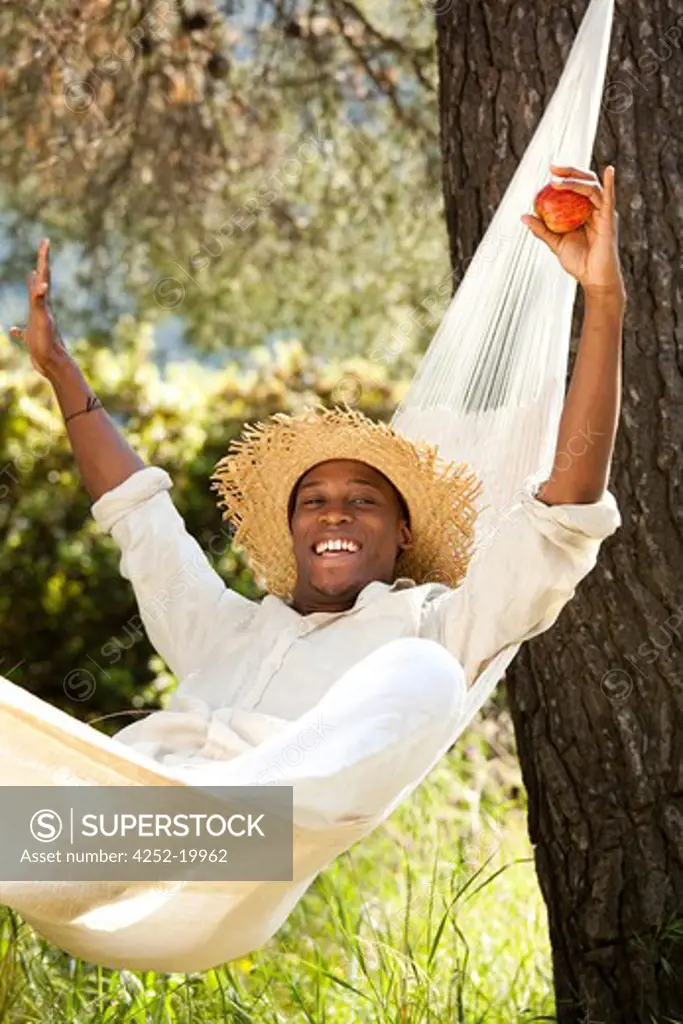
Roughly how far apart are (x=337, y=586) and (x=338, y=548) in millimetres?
64

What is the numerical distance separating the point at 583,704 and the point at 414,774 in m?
0.86

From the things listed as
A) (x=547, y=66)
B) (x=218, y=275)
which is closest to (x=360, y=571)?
(x=547, y=66)

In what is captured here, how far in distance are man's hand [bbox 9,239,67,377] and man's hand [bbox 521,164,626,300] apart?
0.84 m

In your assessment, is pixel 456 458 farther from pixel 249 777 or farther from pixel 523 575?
pixel 249 777

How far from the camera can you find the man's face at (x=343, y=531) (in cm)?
262

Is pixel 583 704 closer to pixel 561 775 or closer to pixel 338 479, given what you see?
pixel 561 775

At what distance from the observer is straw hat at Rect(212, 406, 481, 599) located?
8.83 feet

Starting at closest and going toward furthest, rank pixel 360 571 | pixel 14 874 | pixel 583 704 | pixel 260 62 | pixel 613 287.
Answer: pixel 14 874, pixel 613 287, pixel 360 571, pixel 583 704, pixel 260 62

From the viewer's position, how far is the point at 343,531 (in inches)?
104

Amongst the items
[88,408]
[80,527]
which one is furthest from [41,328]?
[80,527]

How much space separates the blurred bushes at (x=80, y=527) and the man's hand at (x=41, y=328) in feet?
8.22

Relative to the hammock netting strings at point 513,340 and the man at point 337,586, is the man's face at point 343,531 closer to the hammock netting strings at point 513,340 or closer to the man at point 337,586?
the man at point 337,586

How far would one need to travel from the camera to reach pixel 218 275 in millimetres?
6875

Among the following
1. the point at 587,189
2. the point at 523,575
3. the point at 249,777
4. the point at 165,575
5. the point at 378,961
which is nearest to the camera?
the point at 249,777
